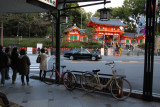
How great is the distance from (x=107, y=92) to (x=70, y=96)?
124 centimetres

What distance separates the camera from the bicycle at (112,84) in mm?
4340

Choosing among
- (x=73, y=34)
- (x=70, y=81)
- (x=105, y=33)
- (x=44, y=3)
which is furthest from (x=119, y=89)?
(x=105, y=33)

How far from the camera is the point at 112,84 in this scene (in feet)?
14.5

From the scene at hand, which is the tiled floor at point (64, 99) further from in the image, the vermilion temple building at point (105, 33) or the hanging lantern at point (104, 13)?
the vermilion temple building at point (105, 33)

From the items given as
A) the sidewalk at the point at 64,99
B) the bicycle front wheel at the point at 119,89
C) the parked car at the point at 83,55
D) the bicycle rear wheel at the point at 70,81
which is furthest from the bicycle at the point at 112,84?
the parked car at the point at 83,55

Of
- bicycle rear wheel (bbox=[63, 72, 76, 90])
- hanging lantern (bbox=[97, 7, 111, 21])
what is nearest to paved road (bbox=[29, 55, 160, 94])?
bicycle rear wheel (bbox=[63, 72, 76, 90])

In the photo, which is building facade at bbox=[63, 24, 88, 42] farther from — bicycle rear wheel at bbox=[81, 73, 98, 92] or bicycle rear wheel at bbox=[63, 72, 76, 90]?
bicycle rear wheel at bbox=[81, 73, 98, 92]

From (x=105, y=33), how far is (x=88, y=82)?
107 feet

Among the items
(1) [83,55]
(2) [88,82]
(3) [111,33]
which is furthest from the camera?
(3) [111,33]

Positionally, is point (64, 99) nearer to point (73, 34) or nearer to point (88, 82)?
point (88, 82)

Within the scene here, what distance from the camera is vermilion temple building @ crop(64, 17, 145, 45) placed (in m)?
34.7

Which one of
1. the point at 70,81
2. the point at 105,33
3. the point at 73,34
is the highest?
the point at 105,33

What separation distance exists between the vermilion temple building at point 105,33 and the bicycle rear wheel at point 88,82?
27.8 m

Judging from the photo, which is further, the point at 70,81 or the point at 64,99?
the point at 70,81
